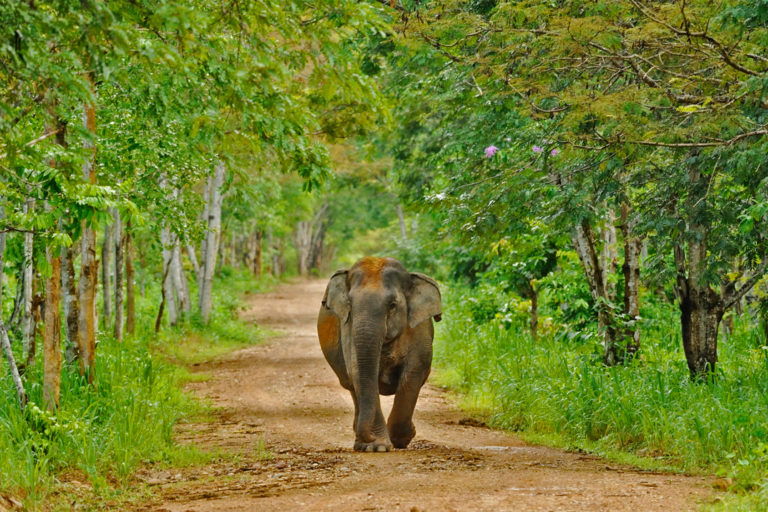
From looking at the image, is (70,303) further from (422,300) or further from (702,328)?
Answer: (702,328)

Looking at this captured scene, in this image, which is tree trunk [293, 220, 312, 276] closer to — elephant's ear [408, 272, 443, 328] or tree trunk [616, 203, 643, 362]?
tree trunk [616, 203, 643, 362]

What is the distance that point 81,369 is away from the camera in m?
9.16

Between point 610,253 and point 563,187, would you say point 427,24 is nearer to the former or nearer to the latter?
point 563,187

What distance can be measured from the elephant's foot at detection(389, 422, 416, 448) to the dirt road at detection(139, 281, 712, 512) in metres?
0.19

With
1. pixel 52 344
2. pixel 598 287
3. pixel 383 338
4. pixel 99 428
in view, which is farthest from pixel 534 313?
pixel 52 344

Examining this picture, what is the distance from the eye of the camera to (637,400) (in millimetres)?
8867

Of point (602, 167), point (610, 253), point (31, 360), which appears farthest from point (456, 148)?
point (31, 360)

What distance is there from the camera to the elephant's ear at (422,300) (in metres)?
9.57

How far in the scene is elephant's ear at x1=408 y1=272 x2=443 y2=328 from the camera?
957 cm

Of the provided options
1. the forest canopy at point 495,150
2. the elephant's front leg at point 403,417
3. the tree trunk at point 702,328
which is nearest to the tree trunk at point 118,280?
the forest canopy at point 495,150

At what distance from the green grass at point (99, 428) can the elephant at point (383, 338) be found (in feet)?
5.59

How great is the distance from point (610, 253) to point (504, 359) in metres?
2.86

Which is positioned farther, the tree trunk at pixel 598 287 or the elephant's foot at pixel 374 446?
the tree trunk at pixel 598 287

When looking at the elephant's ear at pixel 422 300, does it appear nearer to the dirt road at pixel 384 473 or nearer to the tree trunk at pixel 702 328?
the dirt road at pixel 384 473
